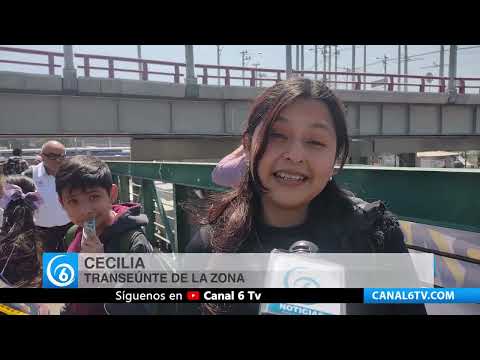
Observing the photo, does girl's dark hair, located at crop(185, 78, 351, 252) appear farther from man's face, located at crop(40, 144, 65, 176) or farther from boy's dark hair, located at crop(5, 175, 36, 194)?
boy's dark hair, located at crop(5, 175, 36, 194)

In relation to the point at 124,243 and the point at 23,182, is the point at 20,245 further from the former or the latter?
the point at 124,243

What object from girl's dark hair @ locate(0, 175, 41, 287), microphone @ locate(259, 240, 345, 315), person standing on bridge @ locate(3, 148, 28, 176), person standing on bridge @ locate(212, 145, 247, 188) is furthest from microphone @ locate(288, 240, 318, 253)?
person standing on bridge @ locate(3, 148, 28, 176)

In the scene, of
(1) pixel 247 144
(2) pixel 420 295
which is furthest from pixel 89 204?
(2) pixel 420 295

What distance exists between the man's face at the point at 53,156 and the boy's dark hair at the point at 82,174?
10cm

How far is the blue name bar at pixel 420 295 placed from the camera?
5.67ft

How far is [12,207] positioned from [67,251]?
0.63 meters

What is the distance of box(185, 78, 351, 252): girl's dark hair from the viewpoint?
1724 mm

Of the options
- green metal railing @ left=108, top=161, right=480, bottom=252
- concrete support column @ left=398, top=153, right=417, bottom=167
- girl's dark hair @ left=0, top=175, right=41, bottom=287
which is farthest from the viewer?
concrete support column @ left=398, top=153, right=417, bottom=167

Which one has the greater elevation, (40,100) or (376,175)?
(40,100)

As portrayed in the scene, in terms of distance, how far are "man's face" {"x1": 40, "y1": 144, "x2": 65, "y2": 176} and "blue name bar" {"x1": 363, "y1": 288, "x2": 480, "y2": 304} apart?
2.17 m

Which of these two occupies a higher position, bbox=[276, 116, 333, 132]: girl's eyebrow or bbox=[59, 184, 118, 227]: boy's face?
bbox=[276, 116, 333, 132]: girl's eyebrow

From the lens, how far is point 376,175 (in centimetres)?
169
